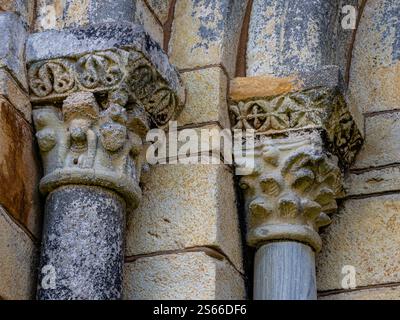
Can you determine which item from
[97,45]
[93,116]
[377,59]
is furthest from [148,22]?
[377,59]

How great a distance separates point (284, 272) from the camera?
12.0ft

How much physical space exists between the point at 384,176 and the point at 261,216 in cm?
44

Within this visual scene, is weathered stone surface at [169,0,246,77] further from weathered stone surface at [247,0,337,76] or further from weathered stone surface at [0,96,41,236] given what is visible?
weathered stone surface at [0,96,41,236]

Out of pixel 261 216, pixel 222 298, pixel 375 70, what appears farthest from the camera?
pixel 375 70

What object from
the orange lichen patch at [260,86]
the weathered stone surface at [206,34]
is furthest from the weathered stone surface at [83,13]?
the orange lichen patch at [260,86]

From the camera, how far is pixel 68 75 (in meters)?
3.59

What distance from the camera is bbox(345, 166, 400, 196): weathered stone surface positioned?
3.91m

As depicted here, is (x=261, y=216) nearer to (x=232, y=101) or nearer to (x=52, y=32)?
(x=232, y=101)

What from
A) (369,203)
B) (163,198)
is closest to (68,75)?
(163,198)

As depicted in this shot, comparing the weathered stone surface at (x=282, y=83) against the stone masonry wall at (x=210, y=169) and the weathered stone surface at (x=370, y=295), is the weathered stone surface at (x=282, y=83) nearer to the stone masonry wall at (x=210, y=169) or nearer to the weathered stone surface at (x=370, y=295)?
the stone masonry wall at (x=210, y=169)

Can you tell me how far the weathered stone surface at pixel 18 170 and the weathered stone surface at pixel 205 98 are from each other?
489 millimetres

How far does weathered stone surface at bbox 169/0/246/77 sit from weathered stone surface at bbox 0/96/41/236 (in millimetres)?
589

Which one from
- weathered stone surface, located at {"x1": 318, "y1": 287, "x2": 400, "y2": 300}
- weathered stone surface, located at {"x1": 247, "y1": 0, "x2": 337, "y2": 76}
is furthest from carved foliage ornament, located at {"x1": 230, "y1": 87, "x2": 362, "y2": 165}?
weathered stone surface, located at {"x1": 318, "y1": 287, "x2": 400, "y2": 300}

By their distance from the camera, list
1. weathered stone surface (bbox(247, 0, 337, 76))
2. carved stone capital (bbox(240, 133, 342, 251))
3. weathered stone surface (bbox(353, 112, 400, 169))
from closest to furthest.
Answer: carved stone capital (bbox(240, 133, 342, 251)) < weathered stone surface (bbox(247, 0, 337, 76)) < weathered stone surface (bbox(353, 112, 400, 169))
